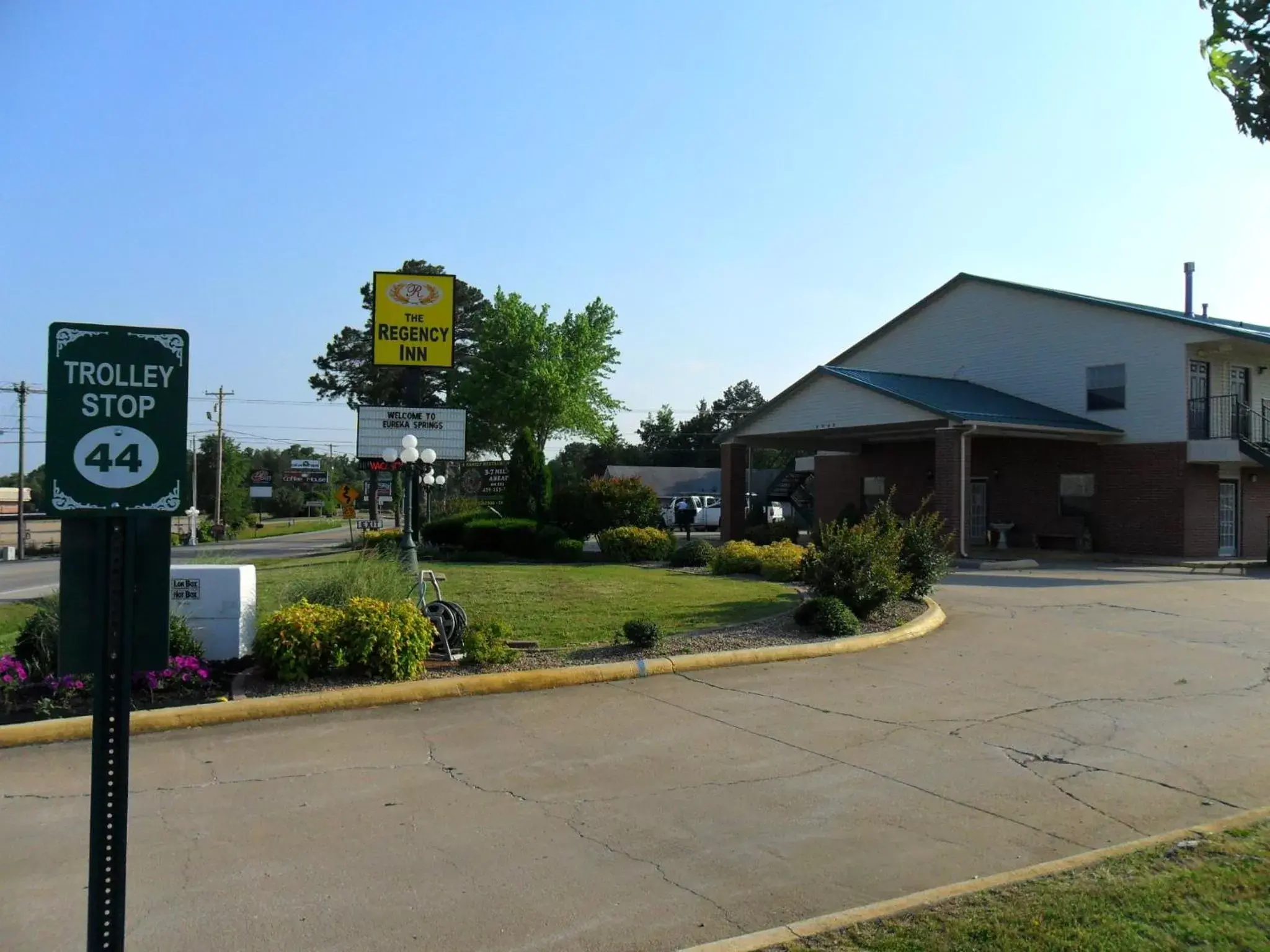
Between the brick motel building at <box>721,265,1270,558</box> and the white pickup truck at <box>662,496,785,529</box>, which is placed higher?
the brick motel building at <box>721,265,1270,558</box>

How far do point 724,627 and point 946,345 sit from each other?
81.7 feet

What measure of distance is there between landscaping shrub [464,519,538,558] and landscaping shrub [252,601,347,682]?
59.9 ft

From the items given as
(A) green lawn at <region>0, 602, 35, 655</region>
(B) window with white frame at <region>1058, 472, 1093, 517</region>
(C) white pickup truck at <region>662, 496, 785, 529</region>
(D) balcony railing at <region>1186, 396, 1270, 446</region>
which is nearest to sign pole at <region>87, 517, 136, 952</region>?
(A) green lawn at <region>0, 602, 35, 655</region>

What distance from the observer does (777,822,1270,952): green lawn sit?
13.4 feet

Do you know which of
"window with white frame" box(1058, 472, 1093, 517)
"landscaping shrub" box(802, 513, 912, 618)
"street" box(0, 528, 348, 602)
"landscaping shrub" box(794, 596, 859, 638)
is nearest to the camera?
"landscaping shrub" box(794, 596, 859, 638)

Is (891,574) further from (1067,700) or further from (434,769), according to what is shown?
(434,769)

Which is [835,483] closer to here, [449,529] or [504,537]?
[504,537]

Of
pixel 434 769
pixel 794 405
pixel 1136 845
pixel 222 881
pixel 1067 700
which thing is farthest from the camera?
pixel 794 405

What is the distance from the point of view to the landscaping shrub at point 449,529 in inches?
1153

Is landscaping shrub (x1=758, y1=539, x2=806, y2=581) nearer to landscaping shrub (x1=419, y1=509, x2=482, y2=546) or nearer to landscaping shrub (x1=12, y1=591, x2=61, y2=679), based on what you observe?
landscaping shrub (x1=419, y1=509, x2=482, y2=546)

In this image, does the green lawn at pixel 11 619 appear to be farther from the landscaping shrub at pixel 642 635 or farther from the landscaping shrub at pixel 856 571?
the landscaping shrub at pixel 856 571

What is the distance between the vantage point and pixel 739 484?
33125 mm

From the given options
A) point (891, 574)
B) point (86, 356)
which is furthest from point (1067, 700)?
point (86, 356)

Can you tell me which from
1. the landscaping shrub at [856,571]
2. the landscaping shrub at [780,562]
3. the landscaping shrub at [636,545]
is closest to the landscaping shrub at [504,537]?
the landscaping shrub at [636,545]
